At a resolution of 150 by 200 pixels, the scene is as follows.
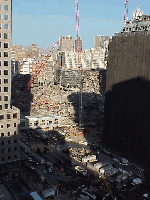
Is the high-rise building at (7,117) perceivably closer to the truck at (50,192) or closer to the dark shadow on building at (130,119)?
the truck at (50,192)

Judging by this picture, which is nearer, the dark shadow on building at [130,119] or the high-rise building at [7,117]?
the high-rise building at [7,117]

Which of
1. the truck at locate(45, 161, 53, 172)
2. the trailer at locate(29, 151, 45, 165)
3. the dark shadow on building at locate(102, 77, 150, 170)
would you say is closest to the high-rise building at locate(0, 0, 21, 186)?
the truck at locate(45, 161, 53, 172)

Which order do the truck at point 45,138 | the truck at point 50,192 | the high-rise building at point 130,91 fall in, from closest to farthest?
the truck at point 50,192 < the high-rise building at point 130,91 < the truck at point 45,138

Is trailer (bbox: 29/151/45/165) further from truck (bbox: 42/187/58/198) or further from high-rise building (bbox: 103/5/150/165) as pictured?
high-rise building (bbox: 103/5/150/165)

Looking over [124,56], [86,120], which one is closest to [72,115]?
[86,120]

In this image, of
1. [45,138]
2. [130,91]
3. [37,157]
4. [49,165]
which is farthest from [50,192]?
[45,138]

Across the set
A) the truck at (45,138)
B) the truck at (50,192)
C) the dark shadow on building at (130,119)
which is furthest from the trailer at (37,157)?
the dark shadow on building at (130,119)

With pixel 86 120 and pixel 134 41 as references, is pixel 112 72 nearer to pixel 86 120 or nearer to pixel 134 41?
pixel 134 41
